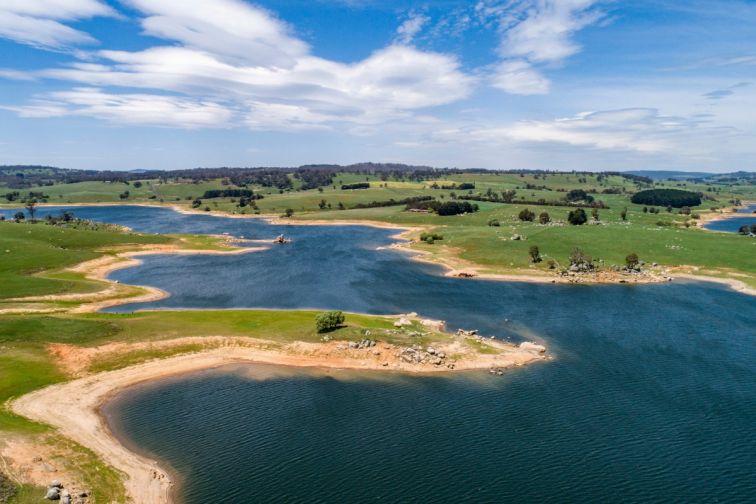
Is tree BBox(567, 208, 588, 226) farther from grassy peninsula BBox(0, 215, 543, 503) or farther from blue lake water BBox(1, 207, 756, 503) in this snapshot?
grassy peninsula BBox(0, 215, 543, 503)

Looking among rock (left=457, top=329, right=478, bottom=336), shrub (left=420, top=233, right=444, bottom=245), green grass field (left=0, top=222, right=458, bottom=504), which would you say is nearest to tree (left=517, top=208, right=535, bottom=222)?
shrub (left=420, top=233, right=444, bottom=245)

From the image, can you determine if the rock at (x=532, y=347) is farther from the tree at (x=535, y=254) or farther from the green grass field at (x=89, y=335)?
the tree at (x=535, y=254)

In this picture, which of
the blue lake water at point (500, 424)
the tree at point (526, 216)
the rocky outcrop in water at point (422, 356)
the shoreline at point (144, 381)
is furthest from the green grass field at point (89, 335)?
the tree at point (526, 216)

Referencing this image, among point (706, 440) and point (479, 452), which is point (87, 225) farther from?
point (706, 440)

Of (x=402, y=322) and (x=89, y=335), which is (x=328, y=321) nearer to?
(x=402, y=322)

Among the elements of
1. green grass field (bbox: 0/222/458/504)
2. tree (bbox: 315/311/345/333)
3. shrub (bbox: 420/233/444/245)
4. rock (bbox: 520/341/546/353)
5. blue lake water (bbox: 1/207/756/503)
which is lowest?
blue lake water (bbox: 1/207/756/503)

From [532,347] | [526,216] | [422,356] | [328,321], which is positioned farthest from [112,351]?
[526,216]

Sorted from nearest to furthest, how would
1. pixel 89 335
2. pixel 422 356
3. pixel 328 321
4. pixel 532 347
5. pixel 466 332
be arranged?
pixel 422 356 → pixel 89 335 → pixel 532 347 → pixel 328 321 → pixel 466 332

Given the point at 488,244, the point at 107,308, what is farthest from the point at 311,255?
the point at 107,308
